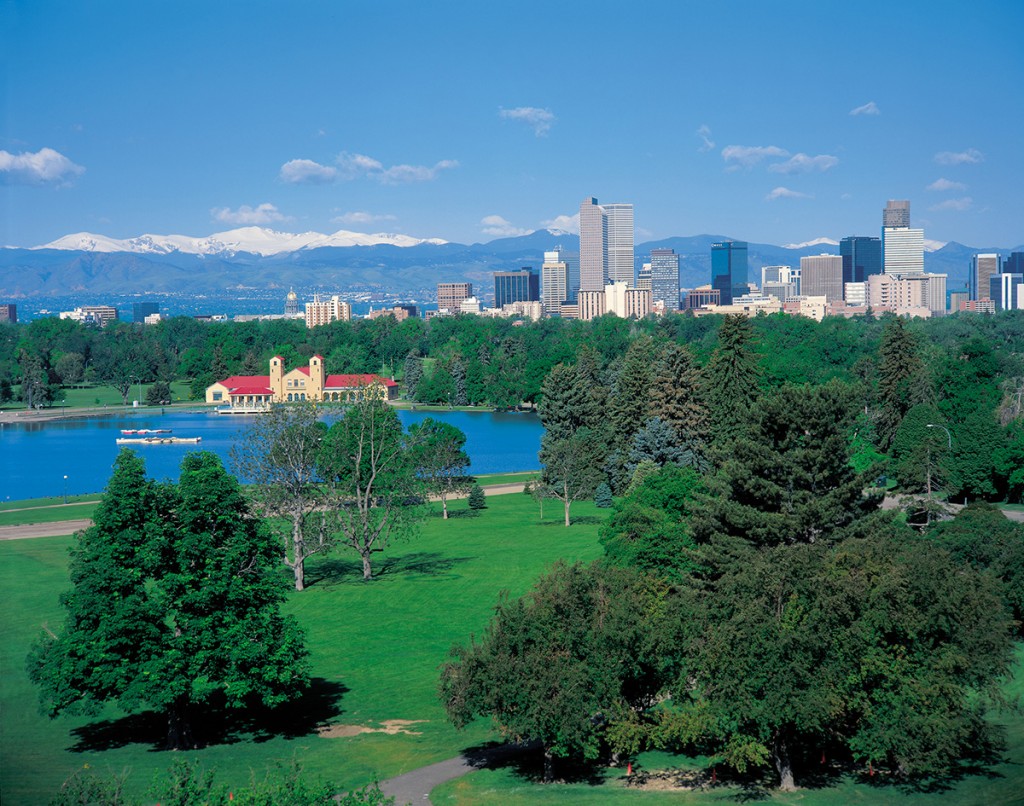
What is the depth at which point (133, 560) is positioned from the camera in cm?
1844

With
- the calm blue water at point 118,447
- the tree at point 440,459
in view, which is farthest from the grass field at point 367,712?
the calm blue water at point 118,447

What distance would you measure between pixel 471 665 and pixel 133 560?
578 cm

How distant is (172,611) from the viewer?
61.5 ft

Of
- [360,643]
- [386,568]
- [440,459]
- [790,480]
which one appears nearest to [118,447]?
[440,459]

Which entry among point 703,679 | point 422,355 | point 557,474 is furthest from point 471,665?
point 422,355

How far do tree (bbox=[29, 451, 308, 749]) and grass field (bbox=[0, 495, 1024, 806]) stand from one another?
31.8 inches

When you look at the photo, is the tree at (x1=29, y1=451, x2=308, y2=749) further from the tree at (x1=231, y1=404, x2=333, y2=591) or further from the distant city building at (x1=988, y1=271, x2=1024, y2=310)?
the distant city building at (x1=988, y1=271, x2=1024, y2=310)

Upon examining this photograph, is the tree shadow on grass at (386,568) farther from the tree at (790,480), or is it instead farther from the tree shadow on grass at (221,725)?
the tree at (790,480)

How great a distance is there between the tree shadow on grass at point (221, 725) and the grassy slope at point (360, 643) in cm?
8

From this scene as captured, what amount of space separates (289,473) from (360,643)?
7403 mm

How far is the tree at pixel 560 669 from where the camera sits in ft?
53.7

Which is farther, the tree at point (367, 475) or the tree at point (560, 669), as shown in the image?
the tree at point (367, 475)

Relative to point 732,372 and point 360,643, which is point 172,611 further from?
point 732,372

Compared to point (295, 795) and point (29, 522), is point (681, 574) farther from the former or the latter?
point (29, 522)
